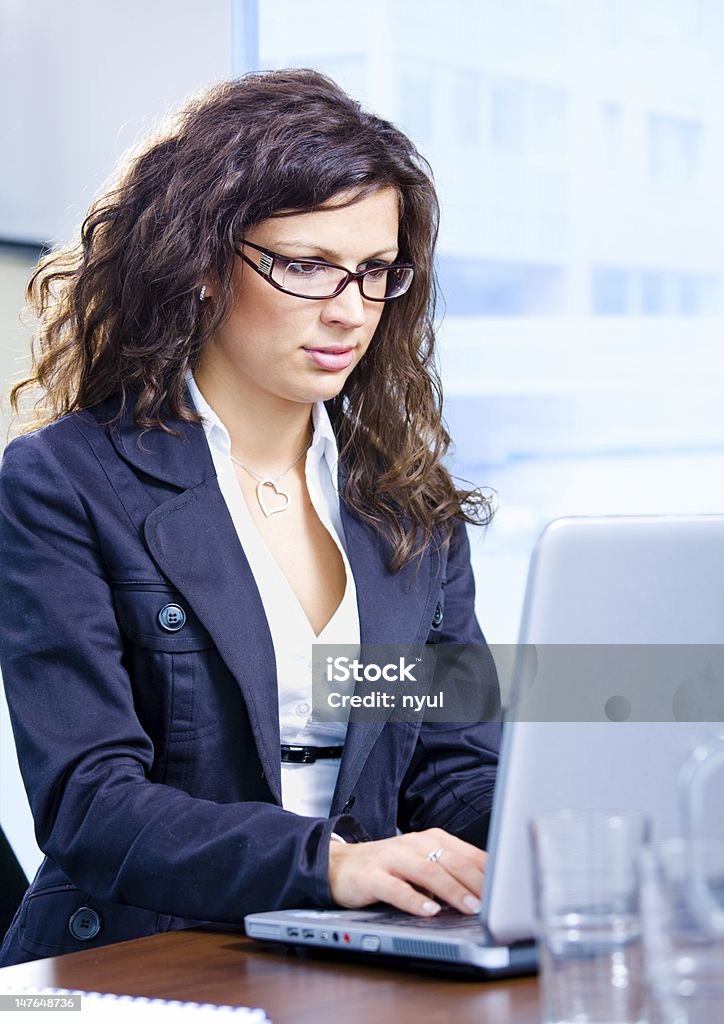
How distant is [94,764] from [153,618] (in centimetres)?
21

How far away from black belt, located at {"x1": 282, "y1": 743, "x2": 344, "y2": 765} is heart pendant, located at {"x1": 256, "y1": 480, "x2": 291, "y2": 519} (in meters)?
0.30

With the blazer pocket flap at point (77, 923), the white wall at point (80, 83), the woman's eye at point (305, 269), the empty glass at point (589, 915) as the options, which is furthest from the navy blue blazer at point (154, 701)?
the white wall at point (80, 83)

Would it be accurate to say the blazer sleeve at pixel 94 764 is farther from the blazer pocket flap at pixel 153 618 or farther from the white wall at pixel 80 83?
the white wall at pixel 80 83

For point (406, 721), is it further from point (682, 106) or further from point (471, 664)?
point (682, 106)

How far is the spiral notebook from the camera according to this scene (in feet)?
2.65

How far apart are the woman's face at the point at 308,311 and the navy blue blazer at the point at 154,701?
13 cm

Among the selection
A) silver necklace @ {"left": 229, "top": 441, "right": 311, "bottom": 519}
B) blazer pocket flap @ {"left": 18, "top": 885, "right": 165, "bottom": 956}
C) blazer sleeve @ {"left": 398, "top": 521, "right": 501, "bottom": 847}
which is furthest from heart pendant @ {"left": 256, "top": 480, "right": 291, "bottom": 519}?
blazer pocket flap @ {"left": 18, "top": 885, "right": 165, "bottom": 956}

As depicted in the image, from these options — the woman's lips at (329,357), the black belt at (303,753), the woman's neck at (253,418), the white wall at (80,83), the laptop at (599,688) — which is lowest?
the black belt at (303,753)

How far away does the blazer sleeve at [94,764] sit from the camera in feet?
3.73

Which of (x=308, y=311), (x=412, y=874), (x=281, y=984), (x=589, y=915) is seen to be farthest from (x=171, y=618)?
(x=589, y=915)

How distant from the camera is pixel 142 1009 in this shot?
829 mm

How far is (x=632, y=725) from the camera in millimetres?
883

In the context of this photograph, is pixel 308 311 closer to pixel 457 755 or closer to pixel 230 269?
pixel 230 269

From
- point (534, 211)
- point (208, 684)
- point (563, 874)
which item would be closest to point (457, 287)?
point (534, 211)
